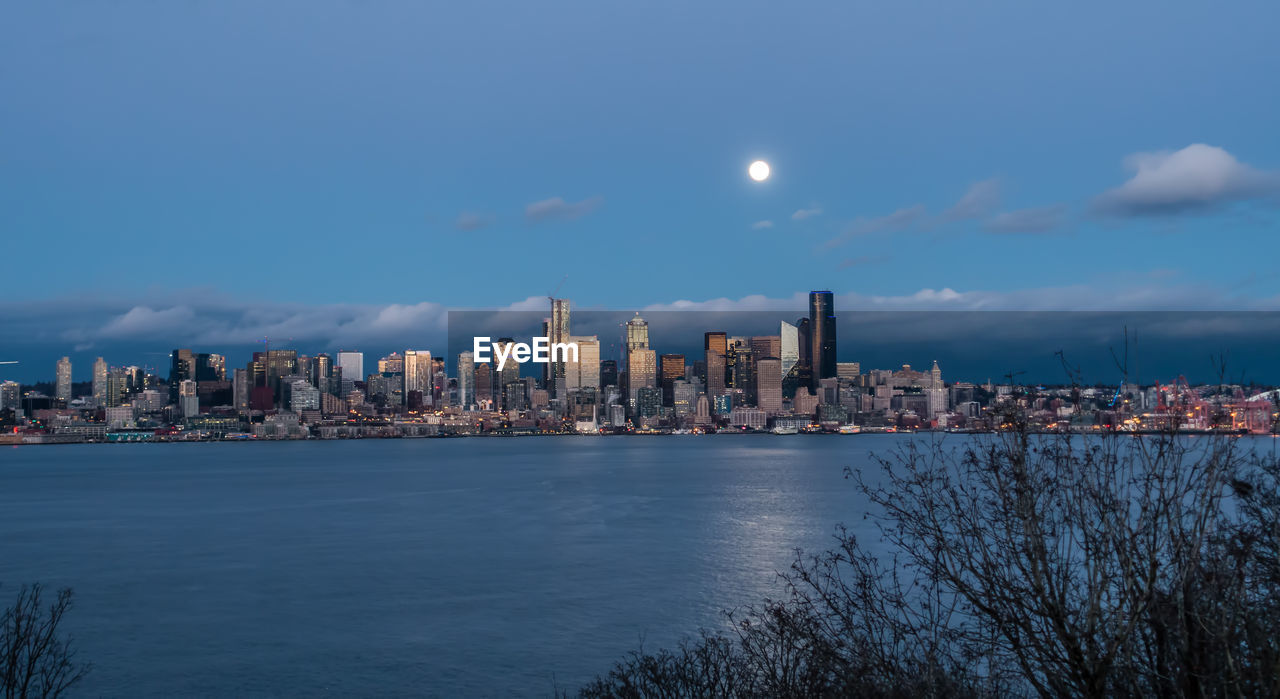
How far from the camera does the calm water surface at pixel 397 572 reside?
21.6 m

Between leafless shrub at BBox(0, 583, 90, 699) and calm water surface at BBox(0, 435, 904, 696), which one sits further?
calm water surface at BBox(0, 435, 904, 696)

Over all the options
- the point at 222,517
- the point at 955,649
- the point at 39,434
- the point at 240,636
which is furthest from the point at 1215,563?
the point at 39,434

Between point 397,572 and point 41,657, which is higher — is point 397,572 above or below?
below

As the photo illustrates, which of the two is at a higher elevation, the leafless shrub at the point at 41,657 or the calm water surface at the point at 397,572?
the leafless shrub at the point at 41,657

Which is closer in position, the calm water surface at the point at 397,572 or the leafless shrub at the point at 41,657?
the leafless shrub at the point at 41,657

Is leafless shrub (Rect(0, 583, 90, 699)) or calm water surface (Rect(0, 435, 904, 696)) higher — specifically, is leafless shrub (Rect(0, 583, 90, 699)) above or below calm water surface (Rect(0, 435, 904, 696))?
above

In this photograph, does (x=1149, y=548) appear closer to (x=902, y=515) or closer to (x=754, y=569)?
(x=902, y=515)

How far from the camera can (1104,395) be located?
9.55m

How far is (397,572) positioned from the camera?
109 feet

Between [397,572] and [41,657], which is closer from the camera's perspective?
[41,657]

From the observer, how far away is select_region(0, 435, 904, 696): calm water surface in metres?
21.6

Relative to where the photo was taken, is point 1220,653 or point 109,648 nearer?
point 1220,653

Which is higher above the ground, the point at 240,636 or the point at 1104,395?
the point at 1104,395

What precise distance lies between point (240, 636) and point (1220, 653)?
23.0 meters
